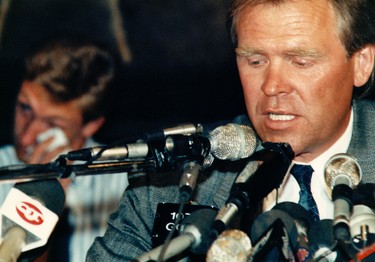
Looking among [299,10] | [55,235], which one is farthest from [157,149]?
[55,235]

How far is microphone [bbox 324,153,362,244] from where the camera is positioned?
79.9 inches

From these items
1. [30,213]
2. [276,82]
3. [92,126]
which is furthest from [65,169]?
[92,126]

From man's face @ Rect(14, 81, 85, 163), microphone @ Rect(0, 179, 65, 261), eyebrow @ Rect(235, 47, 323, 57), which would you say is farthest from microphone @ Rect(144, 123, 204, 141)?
man's face @ Rect(14, 81, 85, 163)

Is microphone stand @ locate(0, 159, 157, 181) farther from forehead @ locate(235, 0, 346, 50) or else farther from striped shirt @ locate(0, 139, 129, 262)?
striped shirt @ locate(0, 139, 129, 262)

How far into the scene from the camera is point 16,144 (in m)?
4.82

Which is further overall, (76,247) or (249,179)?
(76,247)

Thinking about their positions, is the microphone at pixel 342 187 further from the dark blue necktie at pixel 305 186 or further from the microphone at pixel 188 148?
the dark blue necktie at pixel 305 186

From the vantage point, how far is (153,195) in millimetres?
3152

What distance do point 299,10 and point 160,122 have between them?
2101 millimetres

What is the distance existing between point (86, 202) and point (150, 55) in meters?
1.07

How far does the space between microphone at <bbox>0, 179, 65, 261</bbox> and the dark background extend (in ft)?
8.73

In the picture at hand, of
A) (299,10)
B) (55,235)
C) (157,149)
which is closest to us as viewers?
(157,149)

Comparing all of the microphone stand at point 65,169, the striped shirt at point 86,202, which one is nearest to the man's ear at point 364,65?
the microphone stand at point 65,169

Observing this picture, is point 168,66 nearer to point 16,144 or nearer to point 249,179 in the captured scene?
point 16,144
